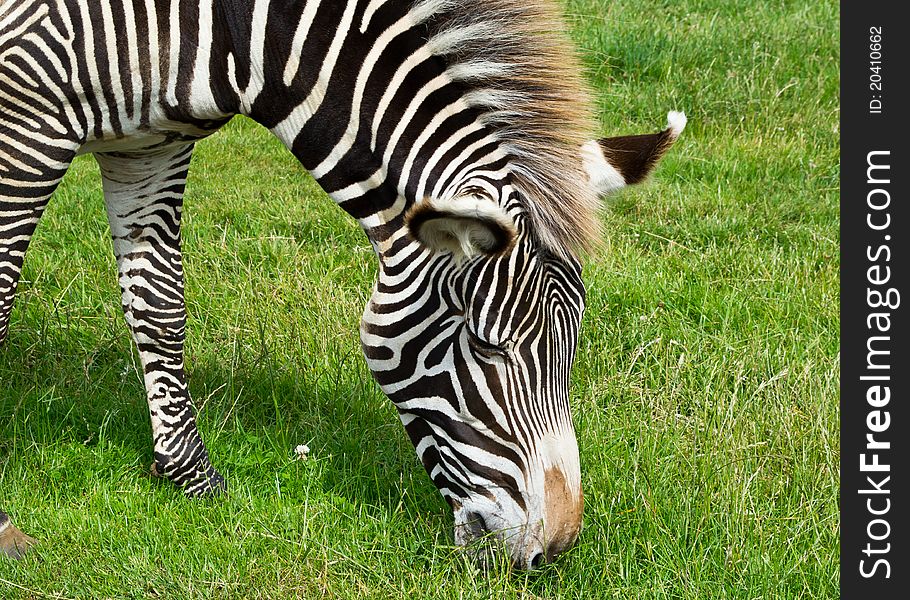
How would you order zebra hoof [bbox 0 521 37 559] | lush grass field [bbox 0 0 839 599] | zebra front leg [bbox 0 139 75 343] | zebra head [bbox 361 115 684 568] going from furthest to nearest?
1. zebra hoof [bbox 0 521 37 559]
2. lush grass field [bbox 0 0 839 599]
3. zebra front leg [bbox 0 139 75 343]
4. zebra head [bbox 361 115 684 568]

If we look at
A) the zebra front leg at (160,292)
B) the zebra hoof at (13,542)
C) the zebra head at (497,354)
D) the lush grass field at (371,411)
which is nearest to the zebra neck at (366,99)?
the zebra head at (497,354)

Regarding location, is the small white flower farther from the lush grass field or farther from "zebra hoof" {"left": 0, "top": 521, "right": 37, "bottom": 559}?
"zebra hoof" {"left": 0, "top": 521, "right": 37, "bottom": 559}

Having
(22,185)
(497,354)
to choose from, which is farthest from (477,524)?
(22,185)

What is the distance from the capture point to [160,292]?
4523 mm

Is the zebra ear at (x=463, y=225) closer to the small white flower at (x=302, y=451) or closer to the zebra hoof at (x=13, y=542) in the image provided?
the small white flower at (x=302, y=451)

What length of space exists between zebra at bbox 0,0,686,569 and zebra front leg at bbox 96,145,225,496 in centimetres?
62

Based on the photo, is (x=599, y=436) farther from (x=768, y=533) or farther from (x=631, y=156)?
(x=631, y=156)

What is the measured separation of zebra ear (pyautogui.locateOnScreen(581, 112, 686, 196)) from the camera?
3451mm

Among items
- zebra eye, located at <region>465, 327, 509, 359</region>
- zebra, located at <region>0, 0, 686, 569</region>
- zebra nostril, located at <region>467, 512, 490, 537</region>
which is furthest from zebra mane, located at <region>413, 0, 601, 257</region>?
zebra nostril, located at <region>467, 512, 490, 537</region>

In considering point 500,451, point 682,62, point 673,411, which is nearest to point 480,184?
point 500,451

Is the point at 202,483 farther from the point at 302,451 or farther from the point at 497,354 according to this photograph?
the point at 497,354

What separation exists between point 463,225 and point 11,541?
2360 mm

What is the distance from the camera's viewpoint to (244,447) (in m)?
4.71

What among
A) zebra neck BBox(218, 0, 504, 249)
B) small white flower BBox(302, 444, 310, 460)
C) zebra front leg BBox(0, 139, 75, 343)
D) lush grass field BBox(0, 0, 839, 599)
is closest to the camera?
zebra neck BBox(218, 0, 504, 249)
